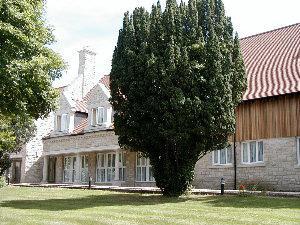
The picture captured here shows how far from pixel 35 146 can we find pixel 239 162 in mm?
22831

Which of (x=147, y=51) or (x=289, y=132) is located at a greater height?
(x=147, y=51)

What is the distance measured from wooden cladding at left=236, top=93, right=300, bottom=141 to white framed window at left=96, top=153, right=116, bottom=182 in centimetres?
1211

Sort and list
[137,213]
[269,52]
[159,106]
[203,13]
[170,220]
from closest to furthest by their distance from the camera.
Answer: [170,220]
[137,213]
[159,106]
[203,13]
[269,52]

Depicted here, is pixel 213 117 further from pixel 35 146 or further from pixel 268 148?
pixel 35 146

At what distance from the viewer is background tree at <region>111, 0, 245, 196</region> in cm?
1853

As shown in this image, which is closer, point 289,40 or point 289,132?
point 289,132

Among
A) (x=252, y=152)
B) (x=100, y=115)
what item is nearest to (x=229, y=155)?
Result: (x=252, y=152)

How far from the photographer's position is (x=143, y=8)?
68.0 ft

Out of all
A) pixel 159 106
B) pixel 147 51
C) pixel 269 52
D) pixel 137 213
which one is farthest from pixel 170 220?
pixel 269 52

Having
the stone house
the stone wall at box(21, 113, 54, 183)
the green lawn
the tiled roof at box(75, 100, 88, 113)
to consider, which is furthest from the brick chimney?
the green lawn

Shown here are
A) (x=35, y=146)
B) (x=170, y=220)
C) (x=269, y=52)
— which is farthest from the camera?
(x=35, y=146)

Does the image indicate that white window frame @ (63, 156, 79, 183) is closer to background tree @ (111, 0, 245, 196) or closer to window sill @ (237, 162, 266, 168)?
window sill @ (237, 162, 266, 168)

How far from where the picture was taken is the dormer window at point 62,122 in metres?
38.2

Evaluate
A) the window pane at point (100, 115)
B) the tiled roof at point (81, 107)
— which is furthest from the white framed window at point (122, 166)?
the tiled roof at point (81, 107)
